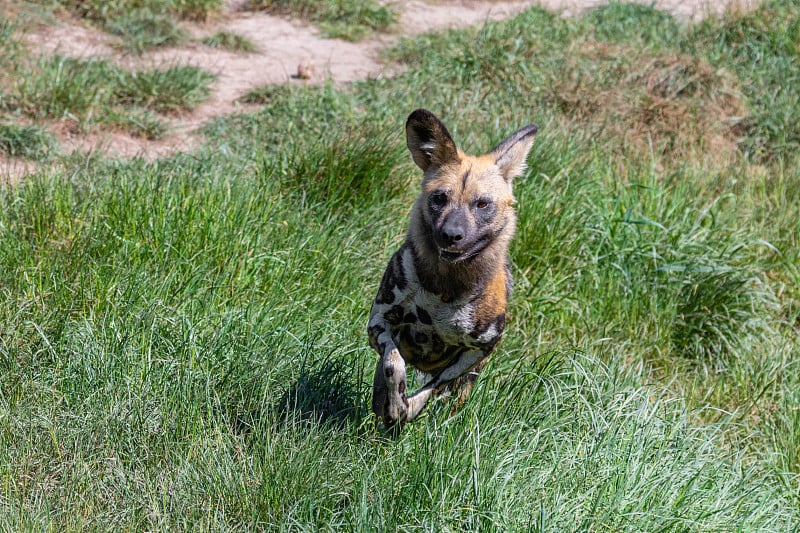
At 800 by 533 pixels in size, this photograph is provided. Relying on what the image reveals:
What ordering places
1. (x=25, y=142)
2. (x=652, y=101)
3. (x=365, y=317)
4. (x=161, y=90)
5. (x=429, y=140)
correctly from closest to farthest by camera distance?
(x=429, y=140), (x=365, y=317), (x=25, y=142), (x=161, y=90), (x=652, y=101)

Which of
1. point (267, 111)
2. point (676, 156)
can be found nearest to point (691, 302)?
point (676, 156)

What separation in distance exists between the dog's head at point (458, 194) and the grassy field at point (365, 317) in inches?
23.8

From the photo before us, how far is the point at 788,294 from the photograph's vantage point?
550cm

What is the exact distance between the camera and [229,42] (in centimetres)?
707

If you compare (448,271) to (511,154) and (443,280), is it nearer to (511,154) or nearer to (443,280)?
(443,280)

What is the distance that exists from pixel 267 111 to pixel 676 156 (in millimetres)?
2872

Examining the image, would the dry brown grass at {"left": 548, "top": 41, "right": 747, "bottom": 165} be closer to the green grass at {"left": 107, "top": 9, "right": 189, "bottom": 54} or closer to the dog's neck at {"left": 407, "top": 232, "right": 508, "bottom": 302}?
the green grass at {"left": 107, "top": 9, "right": 189, "bottom": 54}

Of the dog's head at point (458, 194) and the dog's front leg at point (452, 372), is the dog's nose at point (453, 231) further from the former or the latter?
the dog's front leg at point (452, 372)

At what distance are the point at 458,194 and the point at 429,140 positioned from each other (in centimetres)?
26

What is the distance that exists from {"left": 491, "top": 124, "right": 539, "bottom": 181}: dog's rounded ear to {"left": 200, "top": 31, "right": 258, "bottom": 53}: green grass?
426 cm

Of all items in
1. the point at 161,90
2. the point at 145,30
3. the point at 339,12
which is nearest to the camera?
the point at 161,90

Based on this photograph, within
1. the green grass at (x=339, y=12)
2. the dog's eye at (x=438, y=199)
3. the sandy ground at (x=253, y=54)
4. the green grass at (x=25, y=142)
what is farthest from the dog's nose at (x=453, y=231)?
the green grass at (x=339, y=12)

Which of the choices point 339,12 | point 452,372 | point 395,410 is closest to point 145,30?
point 339,12

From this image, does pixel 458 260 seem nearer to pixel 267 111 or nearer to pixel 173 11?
pixel 267 111
